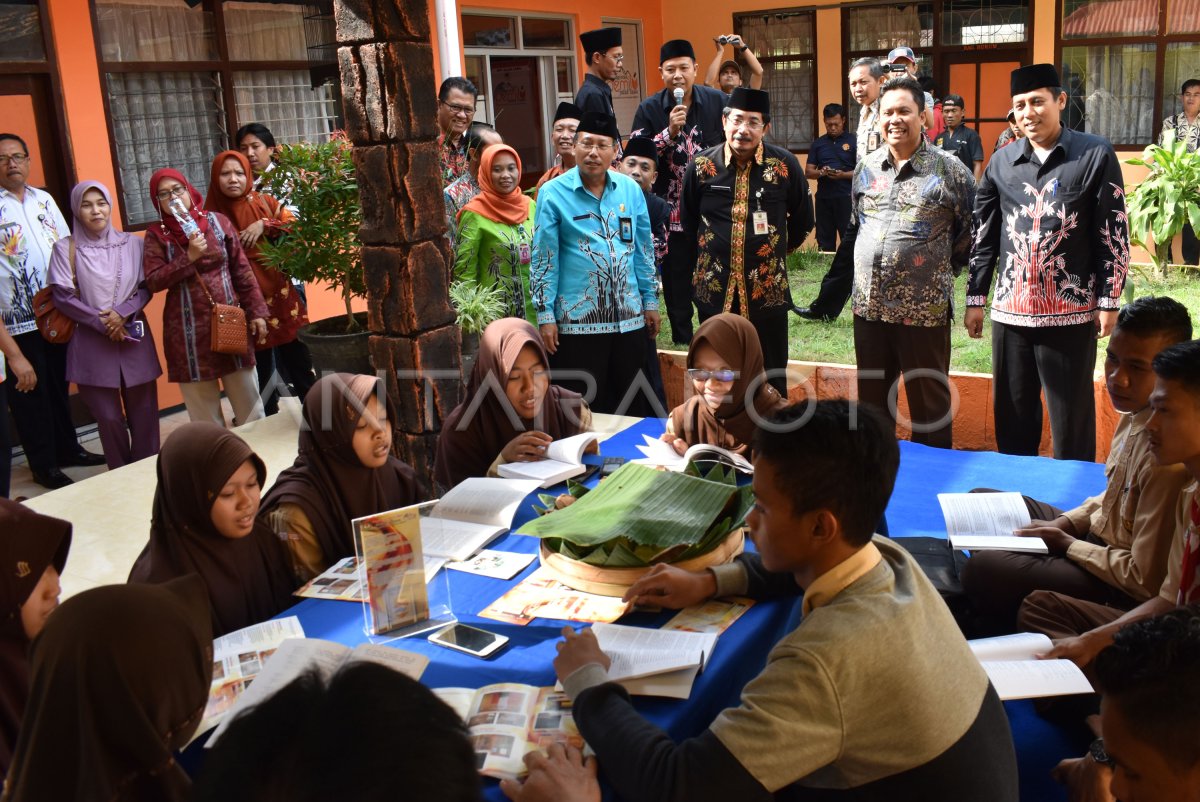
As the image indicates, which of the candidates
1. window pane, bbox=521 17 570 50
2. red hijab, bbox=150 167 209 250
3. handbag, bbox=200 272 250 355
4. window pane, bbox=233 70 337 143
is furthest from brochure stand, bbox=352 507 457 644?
window pane, bbox=521 17 570 50

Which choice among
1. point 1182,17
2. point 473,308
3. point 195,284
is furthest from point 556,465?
point 1182,17

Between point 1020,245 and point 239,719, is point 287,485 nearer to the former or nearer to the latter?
point 239,719

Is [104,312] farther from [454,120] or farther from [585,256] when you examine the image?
[585,256]

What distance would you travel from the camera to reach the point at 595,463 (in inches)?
120

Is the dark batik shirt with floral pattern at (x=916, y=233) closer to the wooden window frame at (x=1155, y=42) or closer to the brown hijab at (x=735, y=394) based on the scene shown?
the brown hijab at (x=735, y=394)

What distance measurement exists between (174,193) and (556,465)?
2.76 m

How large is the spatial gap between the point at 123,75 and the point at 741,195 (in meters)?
3.84

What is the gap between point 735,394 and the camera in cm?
325

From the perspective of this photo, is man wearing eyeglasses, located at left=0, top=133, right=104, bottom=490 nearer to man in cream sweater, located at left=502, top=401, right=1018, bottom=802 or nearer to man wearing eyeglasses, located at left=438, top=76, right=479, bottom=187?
man wearing eyeglasses, located at left=438, top=76, right=479, bottom=187

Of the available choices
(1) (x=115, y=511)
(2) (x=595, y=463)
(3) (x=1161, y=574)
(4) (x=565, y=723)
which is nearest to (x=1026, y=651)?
(3) (x=1161, y=574)

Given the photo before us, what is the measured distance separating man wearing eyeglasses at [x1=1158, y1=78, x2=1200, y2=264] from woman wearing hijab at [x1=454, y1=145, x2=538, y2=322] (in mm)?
6008

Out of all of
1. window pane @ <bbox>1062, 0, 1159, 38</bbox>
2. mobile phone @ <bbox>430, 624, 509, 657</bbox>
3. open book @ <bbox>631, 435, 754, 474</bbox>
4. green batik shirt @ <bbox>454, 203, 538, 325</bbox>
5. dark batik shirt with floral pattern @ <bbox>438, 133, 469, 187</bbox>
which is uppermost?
window pane @ <bbox>1062, 0, 1159, 38</bbox>

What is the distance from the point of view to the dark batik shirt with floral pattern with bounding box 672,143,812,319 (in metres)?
4.56

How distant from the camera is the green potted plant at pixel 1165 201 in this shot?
691cm
